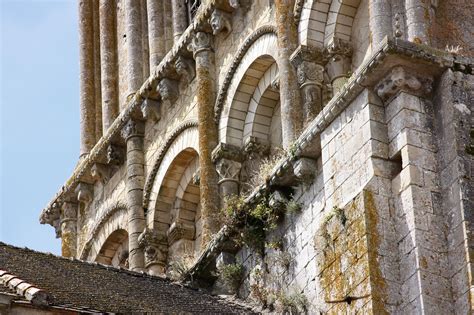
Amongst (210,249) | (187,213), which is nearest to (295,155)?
A: (210,249)

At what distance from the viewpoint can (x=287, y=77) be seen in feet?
98.7

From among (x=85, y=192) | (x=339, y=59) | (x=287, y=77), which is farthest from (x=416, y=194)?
(x=85, y=192)

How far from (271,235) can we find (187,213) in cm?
673

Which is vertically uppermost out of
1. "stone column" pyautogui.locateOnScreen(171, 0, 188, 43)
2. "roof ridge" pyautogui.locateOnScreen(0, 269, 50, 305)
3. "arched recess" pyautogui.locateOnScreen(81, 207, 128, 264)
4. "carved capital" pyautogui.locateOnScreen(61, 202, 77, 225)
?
"stone column" pyautogui.locateOnScreen(171, 0, 188, 43)

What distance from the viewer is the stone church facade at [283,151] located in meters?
24.3

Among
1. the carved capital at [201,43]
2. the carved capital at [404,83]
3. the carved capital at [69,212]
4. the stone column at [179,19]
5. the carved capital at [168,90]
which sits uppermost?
the stone column at [179,19]

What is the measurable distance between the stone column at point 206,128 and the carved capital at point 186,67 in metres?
0.42

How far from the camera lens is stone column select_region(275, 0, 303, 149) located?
29609 millimetres

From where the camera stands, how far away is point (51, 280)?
2598 cm

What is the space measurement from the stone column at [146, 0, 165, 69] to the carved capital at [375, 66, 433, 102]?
36.8 feet

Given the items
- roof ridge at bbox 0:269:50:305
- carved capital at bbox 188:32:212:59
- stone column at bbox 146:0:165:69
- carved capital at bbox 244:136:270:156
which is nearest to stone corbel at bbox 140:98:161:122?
stone column at bbox 146:0:165:69

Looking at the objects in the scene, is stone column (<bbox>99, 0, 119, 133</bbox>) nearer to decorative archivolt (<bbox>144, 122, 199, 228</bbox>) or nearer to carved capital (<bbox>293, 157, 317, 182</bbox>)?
decorative archivolt (<bbox>144, 122, 199, 228</bbox>)

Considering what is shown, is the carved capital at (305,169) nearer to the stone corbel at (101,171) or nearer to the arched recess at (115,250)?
the arched recess at (115,250)

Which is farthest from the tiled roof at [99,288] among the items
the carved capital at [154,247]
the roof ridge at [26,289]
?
the carved capital at [154,247]
